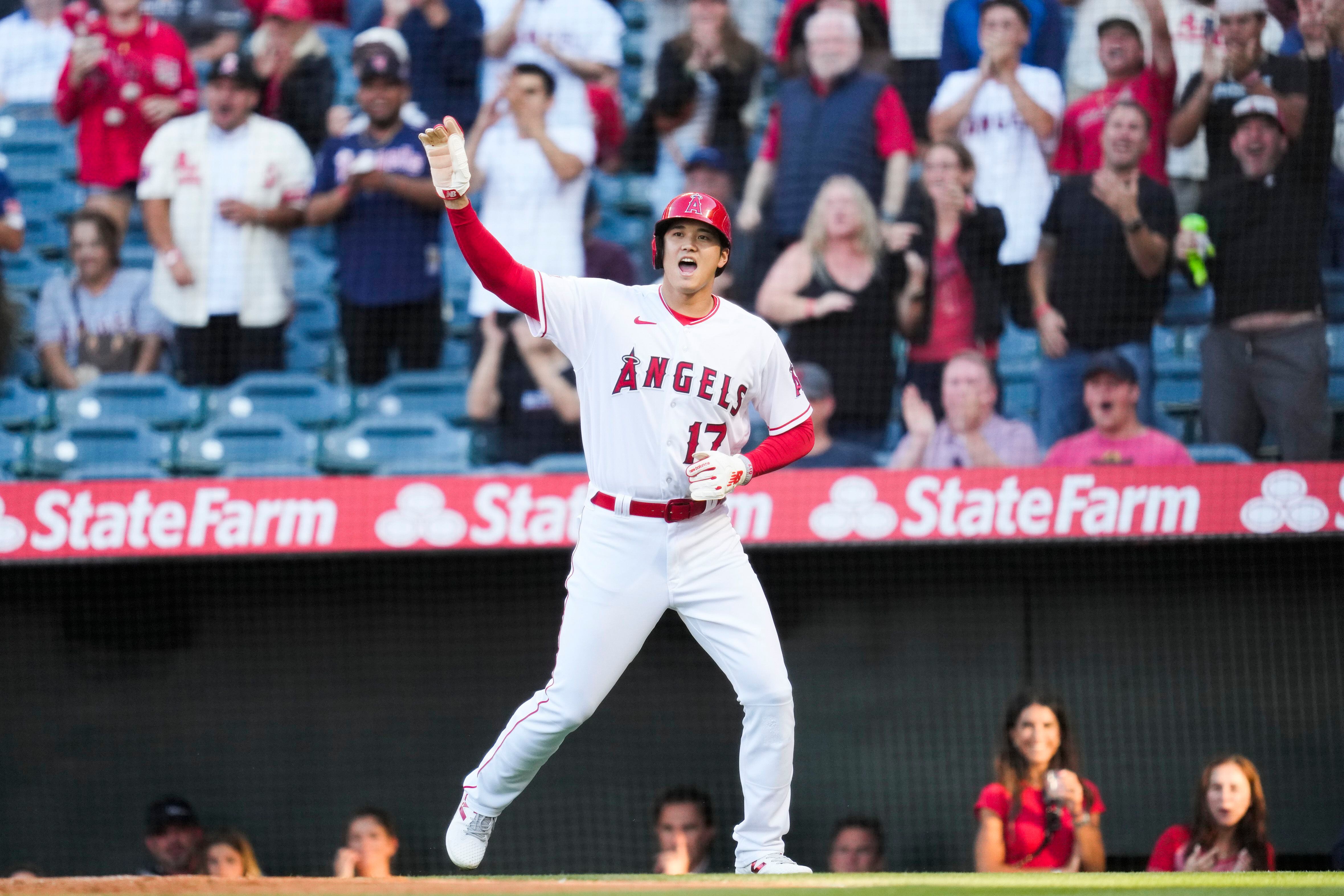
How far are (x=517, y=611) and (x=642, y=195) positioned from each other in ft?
7.17

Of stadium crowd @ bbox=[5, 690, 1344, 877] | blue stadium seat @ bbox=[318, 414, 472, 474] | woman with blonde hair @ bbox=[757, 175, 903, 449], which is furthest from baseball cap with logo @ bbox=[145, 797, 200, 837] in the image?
woman with blonde hair @ bbox=[757, 175, 903, 449]

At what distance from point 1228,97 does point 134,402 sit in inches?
216

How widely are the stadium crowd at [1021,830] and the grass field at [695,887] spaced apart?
4.10 ft

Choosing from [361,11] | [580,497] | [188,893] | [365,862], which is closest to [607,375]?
[188,893]

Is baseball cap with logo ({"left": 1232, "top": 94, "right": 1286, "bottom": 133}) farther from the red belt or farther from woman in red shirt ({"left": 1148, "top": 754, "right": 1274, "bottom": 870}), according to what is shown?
the red belt

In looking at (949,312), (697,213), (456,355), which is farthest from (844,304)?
(697,213)

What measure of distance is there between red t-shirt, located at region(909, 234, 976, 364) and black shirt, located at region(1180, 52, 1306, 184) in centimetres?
125

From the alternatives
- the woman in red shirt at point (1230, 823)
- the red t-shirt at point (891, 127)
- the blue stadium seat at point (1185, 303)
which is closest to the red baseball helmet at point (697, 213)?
the woman in red shirt at point (1230, 823)

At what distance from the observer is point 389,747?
22.2 feet

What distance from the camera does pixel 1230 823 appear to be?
486cm

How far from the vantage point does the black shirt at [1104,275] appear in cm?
638

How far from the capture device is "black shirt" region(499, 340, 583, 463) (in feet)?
21.1

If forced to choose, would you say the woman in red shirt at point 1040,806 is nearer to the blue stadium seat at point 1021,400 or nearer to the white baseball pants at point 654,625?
the blue stadium seat at point 1021,400

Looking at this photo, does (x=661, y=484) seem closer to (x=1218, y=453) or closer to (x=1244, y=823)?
(x=1244, y=823)
